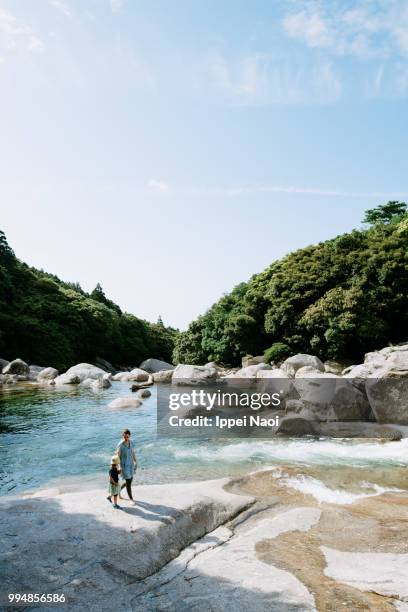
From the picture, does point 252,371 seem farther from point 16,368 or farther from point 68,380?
Answer: point 16,368

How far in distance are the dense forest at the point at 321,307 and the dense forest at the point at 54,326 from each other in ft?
61.9

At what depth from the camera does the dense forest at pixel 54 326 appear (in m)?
53.2

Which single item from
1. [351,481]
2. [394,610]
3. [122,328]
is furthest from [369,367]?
[122,328]

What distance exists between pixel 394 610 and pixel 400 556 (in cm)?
207

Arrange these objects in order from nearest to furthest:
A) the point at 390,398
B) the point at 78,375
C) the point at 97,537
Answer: the point at 97,537 → the point at 390,398 → the point at 78,375

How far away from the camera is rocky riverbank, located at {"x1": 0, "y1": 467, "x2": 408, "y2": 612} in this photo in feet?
22.1

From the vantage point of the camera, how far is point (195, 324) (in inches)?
1992

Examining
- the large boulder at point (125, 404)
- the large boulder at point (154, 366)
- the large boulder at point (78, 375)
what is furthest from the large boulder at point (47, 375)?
the large boulder at point (154, 366)

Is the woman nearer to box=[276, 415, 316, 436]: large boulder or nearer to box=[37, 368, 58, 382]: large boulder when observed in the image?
box=[276, 415, 316, 436]: large boulder

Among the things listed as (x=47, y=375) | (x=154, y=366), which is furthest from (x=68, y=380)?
(x=154, y=366)

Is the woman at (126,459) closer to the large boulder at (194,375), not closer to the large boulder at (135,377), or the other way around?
the large boulder at (194,375)

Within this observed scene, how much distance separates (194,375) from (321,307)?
13169 millimetres

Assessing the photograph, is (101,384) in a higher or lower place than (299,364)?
lower

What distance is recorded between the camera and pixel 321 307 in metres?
38.0
